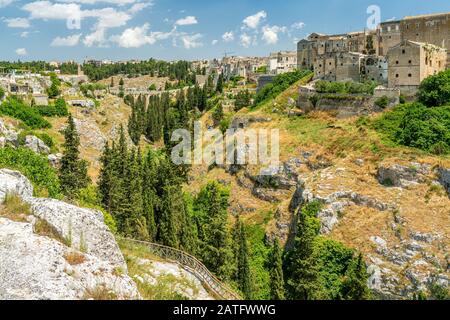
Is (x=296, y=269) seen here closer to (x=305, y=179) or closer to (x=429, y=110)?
(x=305, y=179)

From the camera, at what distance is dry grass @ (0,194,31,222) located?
1085 centimetres

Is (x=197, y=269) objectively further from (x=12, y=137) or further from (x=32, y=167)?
(x=12, y=137)

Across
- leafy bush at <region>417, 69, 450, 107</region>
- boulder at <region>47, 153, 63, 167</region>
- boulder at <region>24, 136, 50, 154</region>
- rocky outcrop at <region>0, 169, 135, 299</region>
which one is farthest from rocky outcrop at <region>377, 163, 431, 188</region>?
boulder at <region>24, 136, 50, 154</region>

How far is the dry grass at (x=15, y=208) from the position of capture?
10.9 m

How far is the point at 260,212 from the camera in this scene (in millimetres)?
34594

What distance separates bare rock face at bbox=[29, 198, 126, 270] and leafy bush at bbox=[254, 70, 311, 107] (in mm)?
41695

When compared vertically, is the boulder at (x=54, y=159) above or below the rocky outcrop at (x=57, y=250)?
below

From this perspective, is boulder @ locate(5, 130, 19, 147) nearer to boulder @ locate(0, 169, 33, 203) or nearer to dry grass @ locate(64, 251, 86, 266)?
boulder @ locate(0, 169, 33, 203)

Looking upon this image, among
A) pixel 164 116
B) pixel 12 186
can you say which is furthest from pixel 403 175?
pixel 164 116

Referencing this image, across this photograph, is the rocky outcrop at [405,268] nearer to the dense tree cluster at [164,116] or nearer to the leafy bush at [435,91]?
the leafy bush at [435,91]

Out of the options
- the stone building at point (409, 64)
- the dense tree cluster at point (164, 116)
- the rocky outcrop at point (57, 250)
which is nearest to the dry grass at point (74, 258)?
the rocky outcrop at point (57, 250)

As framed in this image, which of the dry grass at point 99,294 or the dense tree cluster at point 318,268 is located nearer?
the dry grass at point 99,294

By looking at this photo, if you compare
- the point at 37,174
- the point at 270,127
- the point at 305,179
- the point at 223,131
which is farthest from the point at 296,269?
the point at 223,131

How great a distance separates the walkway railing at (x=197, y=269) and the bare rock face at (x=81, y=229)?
2.05 meters
